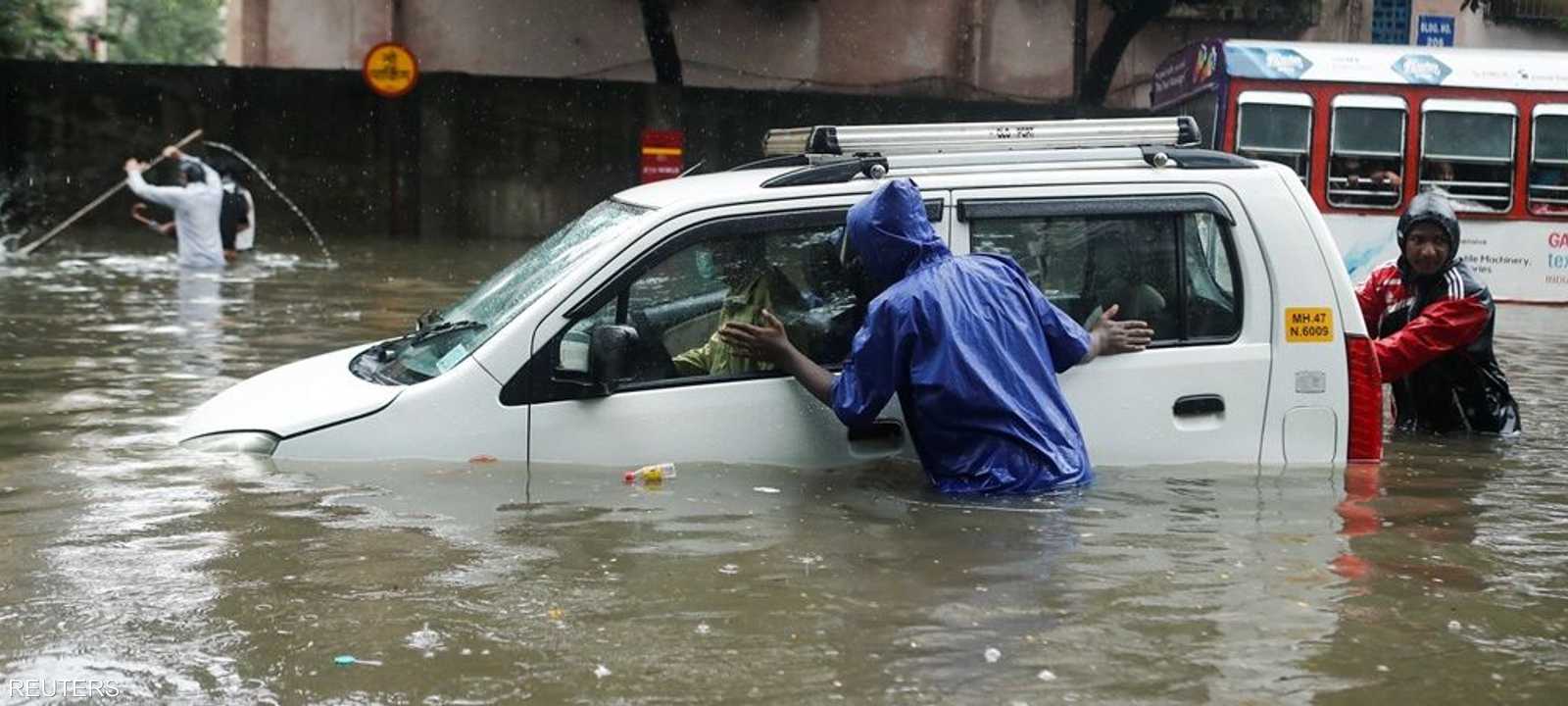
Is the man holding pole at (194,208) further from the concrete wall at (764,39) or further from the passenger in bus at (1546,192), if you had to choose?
the passenger in bus at (1546,192)

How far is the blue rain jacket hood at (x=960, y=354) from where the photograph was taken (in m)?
6.21

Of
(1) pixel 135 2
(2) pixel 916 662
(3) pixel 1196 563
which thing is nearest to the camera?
(2) pixel 916 662

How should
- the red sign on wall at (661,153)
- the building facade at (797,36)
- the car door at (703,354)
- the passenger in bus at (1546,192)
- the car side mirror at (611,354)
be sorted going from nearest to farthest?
the car side mirror at (611,354) → the car door at (703,354) → the passenger in bus at (1546,192) → the red sign on wall at (661,153) → the building facade at (797,36)

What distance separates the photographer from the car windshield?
21.3 ft

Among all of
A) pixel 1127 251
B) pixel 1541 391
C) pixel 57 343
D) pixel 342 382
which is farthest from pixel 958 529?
pixel 57 343

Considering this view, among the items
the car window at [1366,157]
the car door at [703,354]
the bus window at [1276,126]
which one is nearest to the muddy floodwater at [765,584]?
the car door at [703,354]

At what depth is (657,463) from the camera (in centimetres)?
652

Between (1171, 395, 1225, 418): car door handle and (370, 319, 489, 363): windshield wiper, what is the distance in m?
2.27

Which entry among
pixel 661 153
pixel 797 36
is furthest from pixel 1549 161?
pixel 797 36

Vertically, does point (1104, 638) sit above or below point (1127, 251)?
below

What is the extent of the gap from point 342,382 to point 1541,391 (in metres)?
7.78

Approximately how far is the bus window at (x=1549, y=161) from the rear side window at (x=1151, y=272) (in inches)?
578

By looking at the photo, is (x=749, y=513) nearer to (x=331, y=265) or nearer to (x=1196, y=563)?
(x=1196, y=563)

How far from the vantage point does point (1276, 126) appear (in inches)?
785
